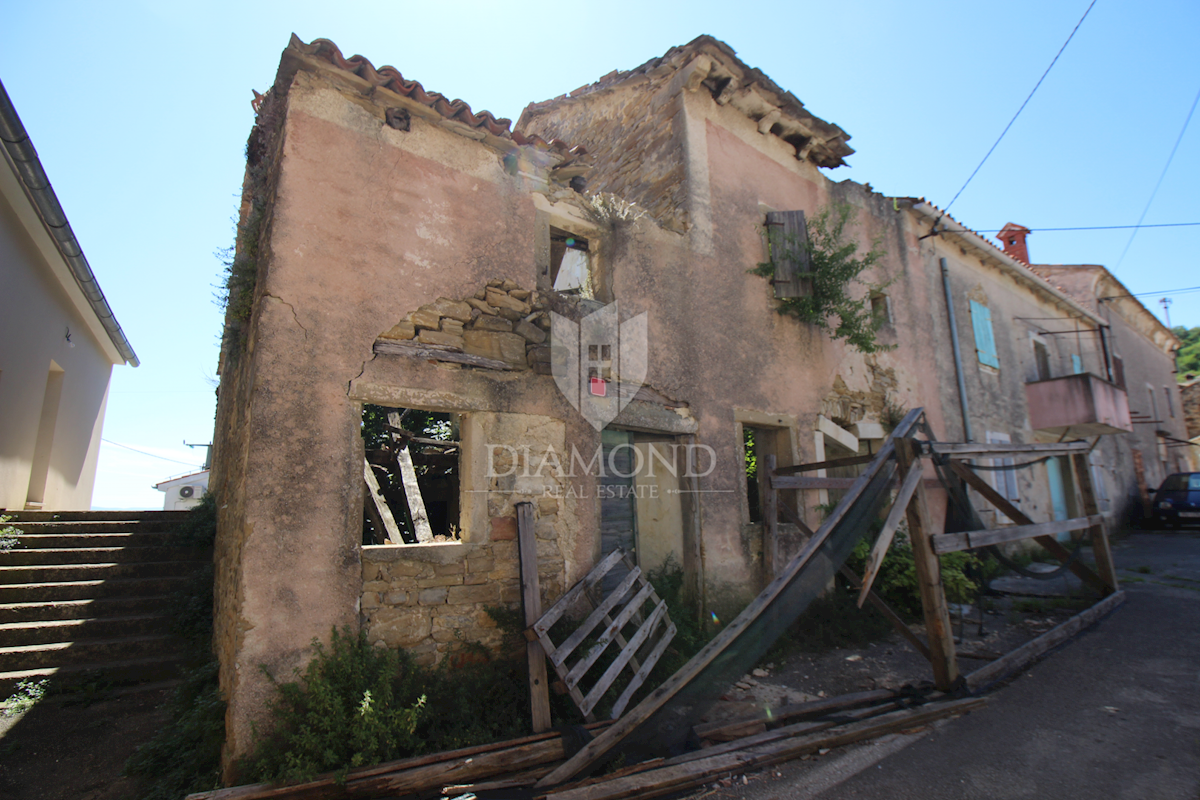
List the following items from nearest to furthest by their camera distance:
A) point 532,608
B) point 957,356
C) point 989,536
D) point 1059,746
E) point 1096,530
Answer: point 1059,746 → point 532,608 → point 989,536 → point 1096,530 → point 957,356

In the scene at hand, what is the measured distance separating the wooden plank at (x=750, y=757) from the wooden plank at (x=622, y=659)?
0.82 m

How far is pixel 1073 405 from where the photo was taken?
11562 mm

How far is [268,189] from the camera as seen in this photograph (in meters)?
Answer: 4.61

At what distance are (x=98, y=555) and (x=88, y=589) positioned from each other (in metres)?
0.63

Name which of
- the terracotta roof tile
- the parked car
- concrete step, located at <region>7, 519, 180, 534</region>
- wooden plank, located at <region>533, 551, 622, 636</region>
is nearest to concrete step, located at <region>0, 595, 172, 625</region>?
concrete step, located at <region>7, 519, 180, 534</region>

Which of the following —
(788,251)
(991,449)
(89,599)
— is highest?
(788,251)

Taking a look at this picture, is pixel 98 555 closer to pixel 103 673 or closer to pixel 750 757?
pixel 103 673

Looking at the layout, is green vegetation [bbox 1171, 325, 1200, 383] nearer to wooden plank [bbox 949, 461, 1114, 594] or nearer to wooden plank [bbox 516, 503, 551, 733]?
wooden plank [bbox 949, 461, 1114, 594]

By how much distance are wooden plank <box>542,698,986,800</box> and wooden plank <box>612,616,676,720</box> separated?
30.7 inches

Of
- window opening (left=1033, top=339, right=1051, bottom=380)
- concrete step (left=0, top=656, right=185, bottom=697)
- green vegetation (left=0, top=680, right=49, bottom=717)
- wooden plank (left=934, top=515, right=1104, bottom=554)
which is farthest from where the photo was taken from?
window opening (left=1033, top=339, right=1051, bottom=380)

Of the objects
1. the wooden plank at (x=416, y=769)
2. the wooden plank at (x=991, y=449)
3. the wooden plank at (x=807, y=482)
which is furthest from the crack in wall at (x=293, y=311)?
the wooden plank at (x=807, y=482)

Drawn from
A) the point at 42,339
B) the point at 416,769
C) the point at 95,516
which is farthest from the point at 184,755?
the point at 42,339

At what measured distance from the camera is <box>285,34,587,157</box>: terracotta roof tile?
4.24 metres

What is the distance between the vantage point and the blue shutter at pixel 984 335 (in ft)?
34.8
